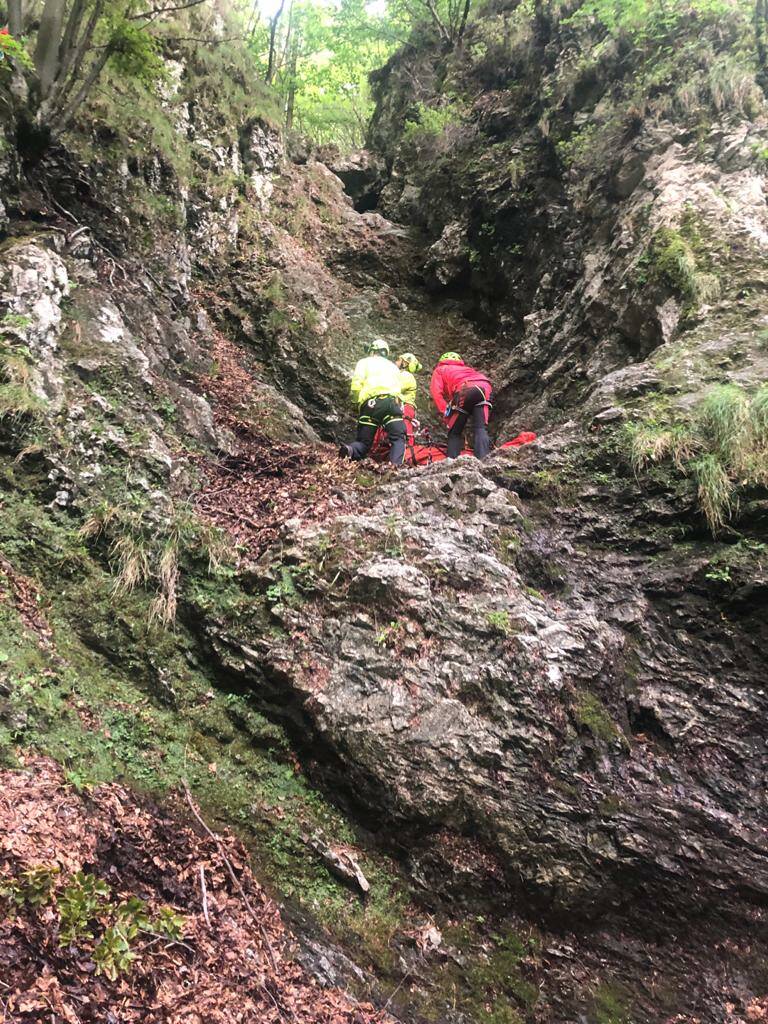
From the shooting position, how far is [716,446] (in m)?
5.68

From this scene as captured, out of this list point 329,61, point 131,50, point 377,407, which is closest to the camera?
point 131,50

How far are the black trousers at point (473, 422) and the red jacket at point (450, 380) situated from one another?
0.56 ft

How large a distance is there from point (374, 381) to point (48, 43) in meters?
5.39

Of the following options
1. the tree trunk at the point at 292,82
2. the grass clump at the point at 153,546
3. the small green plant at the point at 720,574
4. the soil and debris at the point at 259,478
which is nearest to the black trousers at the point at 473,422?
the soil and debris at the point at 259,478

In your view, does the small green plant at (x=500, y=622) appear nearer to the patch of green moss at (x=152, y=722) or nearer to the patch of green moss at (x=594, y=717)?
the patch of green moss at (x=594, y=717)

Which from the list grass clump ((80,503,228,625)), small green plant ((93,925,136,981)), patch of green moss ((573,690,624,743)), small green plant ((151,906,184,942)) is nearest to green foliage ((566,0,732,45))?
patch of green moss ((573,690,624,743))

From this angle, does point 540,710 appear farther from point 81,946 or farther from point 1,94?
point 1,94

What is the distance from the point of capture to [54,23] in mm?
6680

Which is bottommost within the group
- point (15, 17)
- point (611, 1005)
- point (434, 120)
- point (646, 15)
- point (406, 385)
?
point (611, 1005)

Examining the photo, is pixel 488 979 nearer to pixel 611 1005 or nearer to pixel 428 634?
pixel 611 1005

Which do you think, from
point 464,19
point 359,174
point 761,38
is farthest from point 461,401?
point 464,19

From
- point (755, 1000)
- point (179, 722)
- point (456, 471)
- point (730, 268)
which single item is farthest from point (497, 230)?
point (755, 1000)

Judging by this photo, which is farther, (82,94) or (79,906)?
(82,94)

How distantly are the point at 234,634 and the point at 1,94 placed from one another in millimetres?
6739
